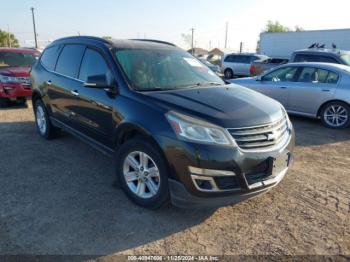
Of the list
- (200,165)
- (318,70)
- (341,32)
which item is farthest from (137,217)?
(341,32)

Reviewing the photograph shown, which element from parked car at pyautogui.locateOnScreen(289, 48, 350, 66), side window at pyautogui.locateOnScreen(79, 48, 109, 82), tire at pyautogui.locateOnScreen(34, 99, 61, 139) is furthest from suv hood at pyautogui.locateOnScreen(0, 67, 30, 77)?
parked car at pyautogui.locateOnScreen(289, 48, 350, 66)

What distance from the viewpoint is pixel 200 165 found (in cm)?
307

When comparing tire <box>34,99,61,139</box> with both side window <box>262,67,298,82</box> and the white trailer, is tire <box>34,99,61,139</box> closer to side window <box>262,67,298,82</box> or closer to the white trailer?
side window <box>262,67,298,82</box>

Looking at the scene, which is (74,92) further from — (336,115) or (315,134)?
(336,115)

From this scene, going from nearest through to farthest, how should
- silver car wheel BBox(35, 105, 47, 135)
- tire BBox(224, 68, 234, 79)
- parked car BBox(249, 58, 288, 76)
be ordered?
1. silver car wheel BBox(35, 105, 47, 135)
2. parked car BBox(249, 58, 288, 76)
3. tire BBox(224, 68, 234, 79)

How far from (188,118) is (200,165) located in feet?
1.56

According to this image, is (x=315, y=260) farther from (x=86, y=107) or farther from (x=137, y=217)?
(x=86, y=107)

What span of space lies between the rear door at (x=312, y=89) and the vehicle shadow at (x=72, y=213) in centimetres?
519

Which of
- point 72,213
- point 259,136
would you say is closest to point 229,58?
point 259,136

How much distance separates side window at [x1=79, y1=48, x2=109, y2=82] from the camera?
4269 millimetres

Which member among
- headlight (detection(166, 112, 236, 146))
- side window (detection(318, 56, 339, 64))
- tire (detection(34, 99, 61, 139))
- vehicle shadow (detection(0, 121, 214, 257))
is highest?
side window (detection(318, 56, 339, 64))

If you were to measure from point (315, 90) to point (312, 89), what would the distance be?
8cm

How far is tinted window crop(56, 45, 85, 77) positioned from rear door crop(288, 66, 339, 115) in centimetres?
543

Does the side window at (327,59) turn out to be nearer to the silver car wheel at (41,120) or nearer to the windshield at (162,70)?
the windshield at (162,70)
